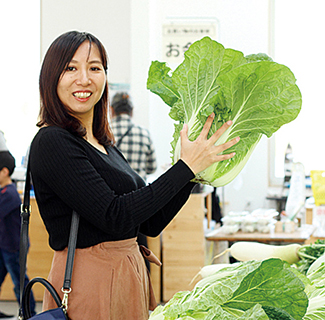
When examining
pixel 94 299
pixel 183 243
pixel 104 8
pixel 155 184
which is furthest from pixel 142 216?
pixel 104 8

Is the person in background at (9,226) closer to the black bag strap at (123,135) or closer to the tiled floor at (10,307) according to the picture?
the tiled floor at (10,307)

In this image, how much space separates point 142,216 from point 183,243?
8.71 feet

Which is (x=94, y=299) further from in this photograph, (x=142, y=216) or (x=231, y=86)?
(x=231, y=86)

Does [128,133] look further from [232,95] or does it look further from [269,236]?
[232,95]

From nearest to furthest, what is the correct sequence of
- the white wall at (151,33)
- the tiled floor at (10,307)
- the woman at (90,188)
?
1. the woman at (90,188)
2. the tiled floor at (10,307)
3. the white wall at (151,33)

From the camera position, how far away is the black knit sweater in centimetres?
108

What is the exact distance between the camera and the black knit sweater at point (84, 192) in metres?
1.08

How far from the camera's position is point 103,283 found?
45.8 inches

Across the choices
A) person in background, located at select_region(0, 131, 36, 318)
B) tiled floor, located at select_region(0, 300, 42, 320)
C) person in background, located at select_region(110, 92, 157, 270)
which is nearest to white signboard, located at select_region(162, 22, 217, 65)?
person in background, located at select_region(110, 92, 157, 270)

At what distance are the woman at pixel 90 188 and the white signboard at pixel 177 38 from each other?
372 cm

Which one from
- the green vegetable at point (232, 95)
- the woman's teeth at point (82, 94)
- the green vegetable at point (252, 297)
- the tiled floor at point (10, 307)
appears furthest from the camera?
the tiled floor at point (10, 307)

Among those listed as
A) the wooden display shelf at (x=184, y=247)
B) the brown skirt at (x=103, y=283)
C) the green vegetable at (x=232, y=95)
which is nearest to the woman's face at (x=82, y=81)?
the green vegetable at (x=232, y=95)

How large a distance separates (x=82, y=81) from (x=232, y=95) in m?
0.40

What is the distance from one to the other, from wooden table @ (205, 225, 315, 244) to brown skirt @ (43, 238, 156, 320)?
217 centimetres
